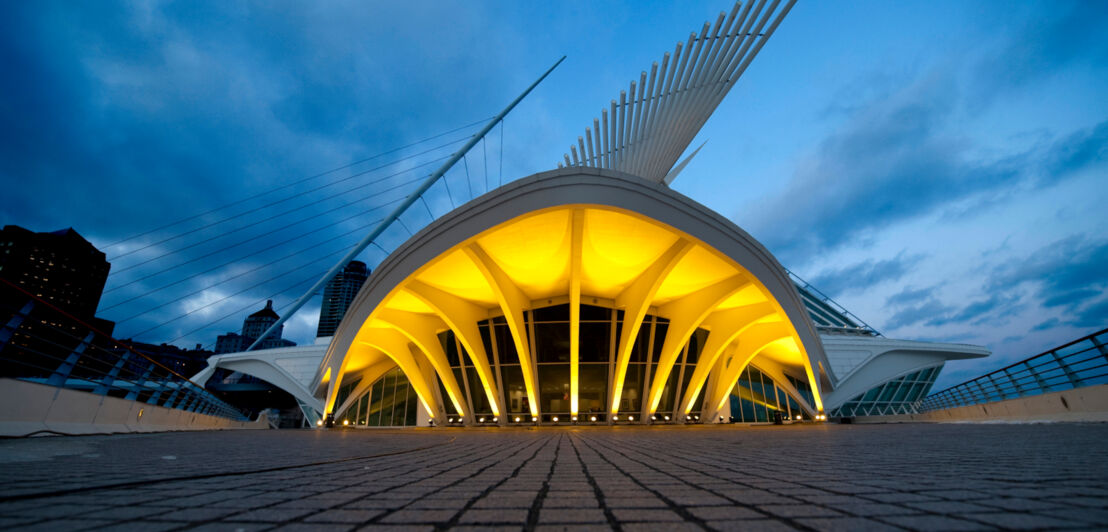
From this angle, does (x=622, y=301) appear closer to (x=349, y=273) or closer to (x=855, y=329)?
(x=855, y=329)

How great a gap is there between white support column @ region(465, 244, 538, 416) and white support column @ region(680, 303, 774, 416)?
31.5 ft

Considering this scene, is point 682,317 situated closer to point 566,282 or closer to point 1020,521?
point 566,282

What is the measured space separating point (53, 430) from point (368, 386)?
28.7m

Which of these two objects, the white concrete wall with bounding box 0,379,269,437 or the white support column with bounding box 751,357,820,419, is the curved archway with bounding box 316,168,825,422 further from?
the white concrete wall with bounding box 0,379,269,437

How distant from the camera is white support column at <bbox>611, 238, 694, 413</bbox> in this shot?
722 inches

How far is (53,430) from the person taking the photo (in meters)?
7.36

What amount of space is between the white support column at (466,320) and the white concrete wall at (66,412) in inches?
425

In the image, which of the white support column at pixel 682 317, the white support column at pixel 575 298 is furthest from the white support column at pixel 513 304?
the white support column at pixel 682 317

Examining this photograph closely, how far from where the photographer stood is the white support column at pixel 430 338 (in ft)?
79.7

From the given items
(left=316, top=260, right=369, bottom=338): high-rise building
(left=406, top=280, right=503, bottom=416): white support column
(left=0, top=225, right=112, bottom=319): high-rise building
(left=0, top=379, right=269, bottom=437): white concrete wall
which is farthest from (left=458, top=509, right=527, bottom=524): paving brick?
(left=316, top=260, right=369, bottom=338): high-rise building

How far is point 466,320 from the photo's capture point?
A: 24016 millimetres

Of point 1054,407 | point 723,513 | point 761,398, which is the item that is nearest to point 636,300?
point 1054,407

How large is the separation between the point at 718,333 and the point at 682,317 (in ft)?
11.6

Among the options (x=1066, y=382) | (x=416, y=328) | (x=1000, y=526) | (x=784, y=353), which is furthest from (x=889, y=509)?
(x=784, y=353)
